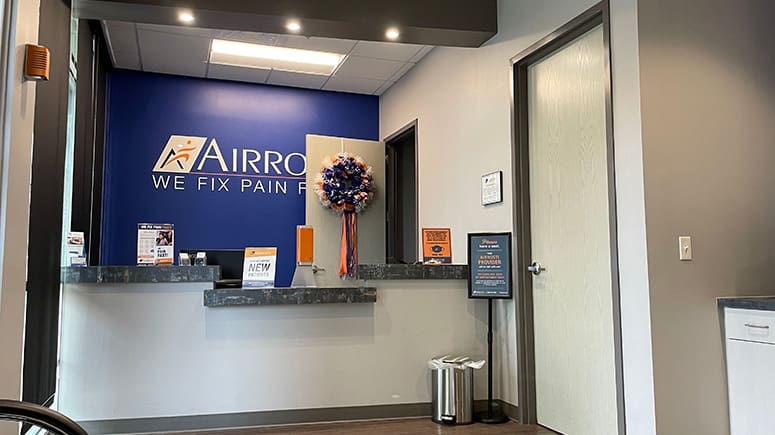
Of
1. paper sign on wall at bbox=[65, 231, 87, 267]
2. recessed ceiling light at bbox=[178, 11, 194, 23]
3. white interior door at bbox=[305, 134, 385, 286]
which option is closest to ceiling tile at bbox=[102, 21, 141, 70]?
recessed ceiling light at bbox=[178, 11, 194, 23]

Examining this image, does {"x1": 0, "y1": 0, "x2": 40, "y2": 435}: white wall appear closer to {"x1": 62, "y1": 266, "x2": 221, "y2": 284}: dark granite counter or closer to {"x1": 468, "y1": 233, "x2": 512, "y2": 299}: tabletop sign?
{"x1": 62, "y1": 266, "x2": 221, "y2": 284}: dark granite counter

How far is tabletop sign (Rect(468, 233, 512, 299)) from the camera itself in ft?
12.5

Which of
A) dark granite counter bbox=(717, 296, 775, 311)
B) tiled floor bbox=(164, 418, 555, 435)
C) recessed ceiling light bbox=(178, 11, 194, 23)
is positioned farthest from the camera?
recessed ceiling light bbox=(178, 11, 194, 23)

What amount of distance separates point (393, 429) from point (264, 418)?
0.76 metres

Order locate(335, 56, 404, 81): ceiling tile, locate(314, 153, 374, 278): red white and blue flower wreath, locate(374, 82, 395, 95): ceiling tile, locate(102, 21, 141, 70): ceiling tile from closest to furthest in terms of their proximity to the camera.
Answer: locate(102, 21, 141, 70): ceiling tile
locate(335, 56, 404, 81): ceiling tile
locate(314, 153, 374, 278): red white and blue flower wreath
locate(374, 82, 395, 95): ceiling tile

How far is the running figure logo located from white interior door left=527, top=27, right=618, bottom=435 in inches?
132

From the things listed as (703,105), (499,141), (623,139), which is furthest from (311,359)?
(703,105)

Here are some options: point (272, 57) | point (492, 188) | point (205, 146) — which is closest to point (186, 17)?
point (272, 57)

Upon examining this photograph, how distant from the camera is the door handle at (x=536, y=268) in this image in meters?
3.68

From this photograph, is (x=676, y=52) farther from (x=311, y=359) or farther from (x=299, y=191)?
(x=299, y=191)

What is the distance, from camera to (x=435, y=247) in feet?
13.4

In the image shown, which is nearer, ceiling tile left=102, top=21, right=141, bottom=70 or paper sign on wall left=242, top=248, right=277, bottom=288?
paper sign on wall left=242, top=248, right=277, bottom=288

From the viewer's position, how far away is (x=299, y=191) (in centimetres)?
616

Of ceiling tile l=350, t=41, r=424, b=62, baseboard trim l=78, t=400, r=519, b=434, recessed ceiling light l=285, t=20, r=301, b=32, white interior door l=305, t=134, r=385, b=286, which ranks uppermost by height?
ceiling tile l=350, t=41, r=424, b=62
